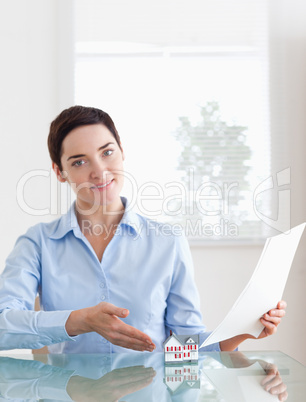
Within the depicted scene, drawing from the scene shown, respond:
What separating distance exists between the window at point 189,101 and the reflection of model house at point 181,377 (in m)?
1.97

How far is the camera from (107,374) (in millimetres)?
1184

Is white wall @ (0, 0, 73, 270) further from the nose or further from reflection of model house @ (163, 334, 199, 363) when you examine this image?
reflection of model house @ (163, 334, 199, 363)

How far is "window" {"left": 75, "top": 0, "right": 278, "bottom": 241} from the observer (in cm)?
321

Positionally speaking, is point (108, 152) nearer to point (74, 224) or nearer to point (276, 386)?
point (74, 224)

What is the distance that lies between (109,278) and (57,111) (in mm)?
1714

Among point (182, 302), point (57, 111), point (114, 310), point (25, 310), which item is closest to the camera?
point (114, 310)

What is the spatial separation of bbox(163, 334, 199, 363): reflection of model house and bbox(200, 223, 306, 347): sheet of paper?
1.2 inches

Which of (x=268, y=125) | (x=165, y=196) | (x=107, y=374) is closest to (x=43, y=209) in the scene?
(x=165, y=196)

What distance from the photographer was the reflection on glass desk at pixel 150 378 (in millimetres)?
1032

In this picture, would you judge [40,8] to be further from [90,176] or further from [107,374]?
[107,374]

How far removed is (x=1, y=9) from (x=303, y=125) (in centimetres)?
187

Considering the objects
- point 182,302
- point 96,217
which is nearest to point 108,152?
point 96,217

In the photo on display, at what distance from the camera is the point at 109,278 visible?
169 centimetres

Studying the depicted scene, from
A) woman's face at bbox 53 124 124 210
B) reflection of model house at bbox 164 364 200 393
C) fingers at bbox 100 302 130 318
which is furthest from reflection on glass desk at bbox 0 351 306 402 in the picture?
woman's face at bbox 53 124 124 210
